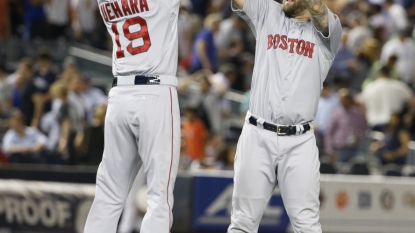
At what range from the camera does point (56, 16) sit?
1762cm

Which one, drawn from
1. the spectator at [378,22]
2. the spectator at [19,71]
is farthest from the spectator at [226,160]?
A: the spectator at [378,22]

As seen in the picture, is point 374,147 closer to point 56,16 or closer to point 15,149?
point 15,149

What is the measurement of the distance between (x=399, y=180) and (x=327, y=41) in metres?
6.45

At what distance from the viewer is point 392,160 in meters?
14.1

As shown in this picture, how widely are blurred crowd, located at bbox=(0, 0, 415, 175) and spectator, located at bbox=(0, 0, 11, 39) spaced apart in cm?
2

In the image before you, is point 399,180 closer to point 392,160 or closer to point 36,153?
point 392,160

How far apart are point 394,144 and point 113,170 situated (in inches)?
331

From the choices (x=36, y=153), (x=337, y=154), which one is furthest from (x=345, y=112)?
(x=36, y=153)

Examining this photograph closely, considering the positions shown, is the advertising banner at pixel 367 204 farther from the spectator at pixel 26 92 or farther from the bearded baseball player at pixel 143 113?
the bearded baseball player at pixel 143 113

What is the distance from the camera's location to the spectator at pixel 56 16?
17.6 m

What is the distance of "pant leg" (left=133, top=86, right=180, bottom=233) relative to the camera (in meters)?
6.61

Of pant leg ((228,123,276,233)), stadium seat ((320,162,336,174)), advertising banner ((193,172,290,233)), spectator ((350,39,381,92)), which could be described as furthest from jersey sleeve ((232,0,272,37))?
spectator ((350,39,381,92))

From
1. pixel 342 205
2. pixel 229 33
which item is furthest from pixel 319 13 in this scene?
pixel 229 33

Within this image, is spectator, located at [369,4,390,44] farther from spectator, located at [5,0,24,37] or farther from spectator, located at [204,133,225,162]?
spectator, located at [5,0,24,37]
